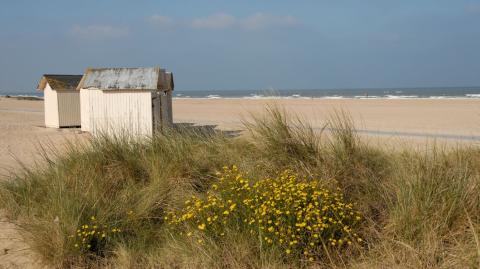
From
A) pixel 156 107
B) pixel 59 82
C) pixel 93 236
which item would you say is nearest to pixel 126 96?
pixel 156 107

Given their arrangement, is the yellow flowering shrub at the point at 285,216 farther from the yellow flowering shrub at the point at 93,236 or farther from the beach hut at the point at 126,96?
the beach hut at the point at 126,96

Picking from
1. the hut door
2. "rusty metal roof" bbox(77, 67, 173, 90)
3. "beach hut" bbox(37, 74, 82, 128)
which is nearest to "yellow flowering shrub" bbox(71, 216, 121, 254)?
the hut door

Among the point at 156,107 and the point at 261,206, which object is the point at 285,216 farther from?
the point at 156,107

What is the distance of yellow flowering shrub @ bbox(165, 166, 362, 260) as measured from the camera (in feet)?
14.7

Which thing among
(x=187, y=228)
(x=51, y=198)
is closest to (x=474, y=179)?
(x=187, y=228)

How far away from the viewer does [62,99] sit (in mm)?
19281

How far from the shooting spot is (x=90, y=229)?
5.09m

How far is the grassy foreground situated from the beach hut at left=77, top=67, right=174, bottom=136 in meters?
7.44

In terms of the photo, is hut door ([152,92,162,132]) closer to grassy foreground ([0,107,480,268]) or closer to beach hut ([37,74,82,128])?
beach hut ([37,74,82,128])

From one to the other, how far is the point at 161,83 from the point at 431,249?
42.6 feet

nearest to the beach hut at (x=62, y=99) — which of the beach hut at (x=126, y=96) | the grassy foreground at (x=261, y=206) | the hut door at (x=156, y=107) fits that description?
the beach hut at (x=126, y=96)

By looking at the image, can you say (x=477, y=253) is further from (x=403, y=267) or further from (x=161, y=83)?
(x=161, y=83)

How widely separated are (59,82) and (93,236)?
1574 cm

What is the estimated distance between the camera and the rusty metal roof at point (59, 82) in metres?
19.1
